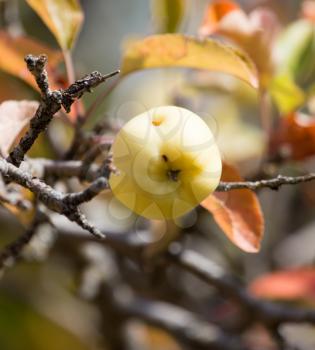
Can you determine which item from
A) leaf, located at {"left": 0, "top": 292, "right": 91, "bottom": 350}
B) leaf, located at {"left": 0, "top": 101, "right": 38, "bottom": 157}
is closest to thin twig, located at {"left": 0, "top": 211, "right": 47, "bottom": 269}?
leaf, located at {"left": 0, "top": 101, "right": 38, "bottom": 157}

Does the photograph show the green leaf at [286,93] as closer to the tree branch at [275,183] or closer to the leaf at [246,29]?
the leaf at [246,29]

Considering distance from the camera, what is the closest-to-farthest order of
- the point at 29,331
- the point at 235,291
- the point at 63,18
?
the point at 63,18 → the point at 235,291 → the point at 29,331

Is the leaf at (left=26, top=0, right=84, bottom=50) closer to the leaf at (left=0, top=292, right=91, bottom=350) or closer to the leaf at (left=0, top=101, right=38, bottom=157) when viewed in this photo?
the leaf at (left=0, top=101, right=38, bottom=157)

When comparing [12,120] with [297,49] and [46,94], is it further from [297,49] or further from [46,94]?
[297,49]

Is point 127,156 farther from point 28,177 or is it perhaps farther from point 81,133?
point 81,133

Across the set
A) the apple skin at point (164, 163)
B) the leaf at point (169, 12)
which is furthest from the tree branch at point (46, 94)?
the leaf at point (169, 12)

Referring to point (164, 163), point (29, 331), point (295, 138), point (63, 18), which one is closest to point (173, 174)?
point (164, 163)

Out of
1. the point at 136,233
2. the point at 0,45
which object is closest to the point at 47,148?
the point at 136,233
